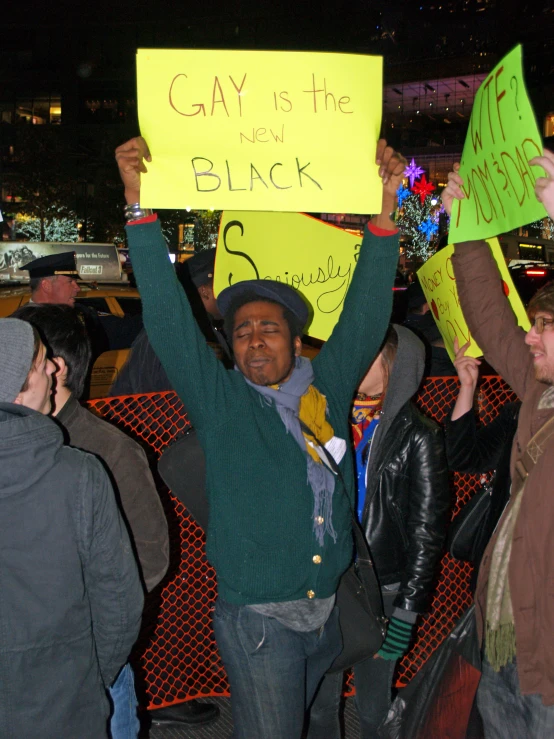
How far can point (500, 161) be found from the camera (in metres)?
2.65

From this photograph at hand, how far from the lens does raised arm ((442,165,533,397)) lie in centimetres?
300

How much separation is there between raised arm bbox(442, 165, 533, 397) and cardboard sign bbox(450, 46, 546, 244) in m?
0.13

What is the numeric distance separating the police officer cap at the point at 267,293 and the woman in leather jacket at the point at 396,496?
828 mm

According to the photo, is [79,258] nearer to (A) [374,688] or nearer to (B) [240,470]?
(A) [374,688]

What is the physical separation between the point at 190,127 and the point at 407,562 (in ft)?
6.81

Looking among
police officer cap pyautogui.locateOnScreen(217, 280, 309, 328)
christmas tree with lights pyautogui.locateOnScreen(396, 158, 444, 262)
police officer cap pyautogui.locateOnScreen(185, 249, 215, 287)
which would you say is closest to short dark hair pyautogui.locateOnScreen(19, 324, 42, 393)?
police officer cap pyautogui.locateOnScreen(217, 280, 309, 328)

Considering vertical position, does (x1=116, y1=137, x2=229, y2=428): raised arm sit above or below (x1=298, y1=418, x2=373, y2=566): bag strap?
above

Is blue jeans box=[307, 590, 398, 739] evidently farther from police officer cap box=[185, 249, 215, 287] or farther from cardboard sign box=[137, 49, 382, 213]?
police officer cap box=[185, 249, 215, 287]

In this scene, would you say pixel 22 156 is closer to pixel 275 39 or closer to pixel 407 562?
pixel 275 39

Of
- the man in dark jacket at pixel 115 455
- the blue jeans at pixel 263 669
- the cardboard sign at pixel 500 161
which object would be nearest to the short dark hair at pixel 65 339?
the man in dark jacket at pixel 115 455

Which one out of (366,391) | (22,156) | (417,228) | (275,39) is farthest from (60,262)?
(275,39)

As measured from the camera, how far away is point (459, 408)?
11.4 ft

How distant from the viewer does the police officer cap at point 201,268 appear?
16.3ft

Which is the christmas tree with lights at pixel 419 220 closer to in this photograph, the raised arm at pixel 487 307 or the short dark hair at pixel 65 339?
the raised arm at pixel 487 307
